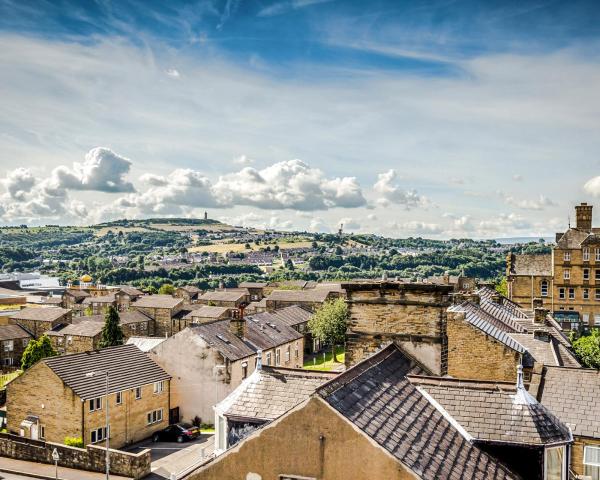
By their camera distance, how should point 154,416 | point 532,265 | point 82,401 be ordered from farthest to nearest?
point 532,265, point 154,416, point 82,401

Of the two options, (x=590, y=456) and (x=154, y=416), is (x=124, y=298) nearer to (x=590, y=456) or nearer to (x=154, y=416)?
(x=154, y=416)

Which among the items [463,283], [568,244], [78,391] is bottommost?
[78,391]

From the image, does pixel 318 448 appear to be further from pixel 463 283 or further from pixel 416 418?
pixel 463 283

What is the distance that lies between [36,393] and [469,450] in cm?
3162

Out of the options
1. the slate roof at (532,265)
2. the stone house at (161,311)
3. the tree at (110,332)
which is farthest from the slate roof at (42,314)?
the slate roof at (532,265)

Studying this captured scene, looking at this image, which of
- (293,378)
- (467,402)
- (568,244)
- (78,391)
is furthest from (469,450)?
(568,244)

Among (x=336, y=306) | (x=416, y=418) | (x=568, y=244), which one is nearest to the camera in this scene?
(x=416, y=418)

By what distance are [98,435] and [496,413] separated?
29.7m

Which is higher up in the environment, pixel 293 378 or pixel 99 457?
pixel 293 378

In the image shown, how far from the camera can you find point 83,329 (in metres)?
72.6

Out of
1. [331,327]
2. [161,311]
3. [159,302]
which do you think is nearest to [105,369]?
[331,327]

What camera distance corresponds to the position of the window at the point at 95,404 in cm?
3284

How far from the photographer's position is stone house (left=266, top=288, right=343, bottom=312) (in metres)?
92.8

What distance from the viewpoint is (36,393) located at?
111ft
